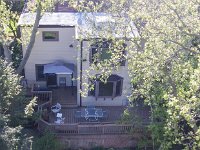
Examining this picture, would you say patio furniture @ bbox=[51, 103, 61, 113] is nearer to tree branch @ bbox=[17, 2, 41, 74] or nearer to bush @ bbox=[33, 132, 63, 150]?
bush @ bbox=[33, 132, 63, 150]

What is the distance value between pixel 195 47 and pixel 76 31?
8858 mm

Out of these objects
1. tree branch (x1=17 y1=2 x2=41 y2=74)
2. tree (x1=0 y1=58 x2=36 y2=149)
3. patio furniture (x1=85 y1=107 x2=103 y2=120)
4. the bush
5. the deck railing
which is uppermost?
tree branch (x1=17 y1=2 x2=41 y2=74)

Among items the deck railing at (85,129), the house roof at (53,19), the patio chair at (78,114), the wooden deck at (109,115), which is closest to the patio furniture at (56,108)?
the wooden deck at (109,115)

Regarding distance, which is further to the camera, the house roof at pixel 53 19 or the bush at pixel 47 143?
the house roof at pixel 53 19

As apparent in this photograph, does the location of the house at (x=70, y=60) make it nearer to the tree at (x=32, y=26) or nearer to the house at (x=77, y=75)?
the house at (x=77, y=75)

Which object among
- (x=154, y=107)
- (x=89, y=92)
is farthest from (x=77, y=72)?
(x=154, y=107)

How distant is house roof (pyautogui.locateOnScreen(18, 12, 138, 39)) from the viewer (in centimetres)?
2266

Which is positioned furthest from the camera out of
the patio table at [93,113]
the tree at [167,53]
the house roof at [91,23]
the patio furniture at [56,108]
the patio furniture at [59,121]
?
the patio furniture at [56,108]

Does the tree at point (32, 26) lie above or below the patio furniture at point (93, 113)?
above

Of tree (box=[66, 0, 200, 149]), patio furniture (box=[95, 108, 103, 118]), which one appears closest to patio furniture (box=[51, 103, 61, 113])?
patio furniture (box=[95, 108, 103, 118])

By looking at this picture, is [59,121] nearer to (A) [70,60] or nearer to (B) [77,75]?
(B) [77,75]

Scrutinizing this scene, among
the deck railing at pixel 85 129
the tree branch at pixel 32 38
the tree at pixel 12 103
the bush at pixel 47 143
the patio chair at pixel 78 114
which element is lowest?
the bush at pixel 47 143

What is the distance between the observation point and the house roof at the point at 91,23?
2266 cm

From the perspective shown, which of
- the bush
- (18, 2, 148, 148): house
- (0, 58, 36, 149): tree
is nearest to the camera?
(0, 58, 36, 149): tree
